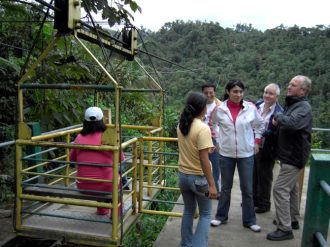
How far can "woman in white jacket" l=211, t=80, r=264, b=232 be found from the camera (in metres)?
3.65

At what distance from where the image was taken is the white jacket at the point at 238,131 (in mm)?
3643

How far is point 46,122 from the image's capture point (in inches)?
204

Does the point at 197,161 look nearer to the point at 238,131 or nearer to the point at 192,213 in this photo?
the point at 192,213

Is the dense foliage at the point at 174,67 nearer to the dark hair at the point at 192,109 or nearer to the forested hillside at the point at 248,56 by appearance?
the forested hillside at the point at 248,56

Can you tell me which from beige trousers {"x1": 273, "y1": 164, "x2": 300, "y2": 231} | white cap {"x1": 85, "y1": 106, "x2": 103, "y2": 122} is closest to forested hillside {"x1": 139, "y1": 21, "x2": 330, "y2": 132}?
beige trousers {"x1": 273, "y1": 164, "x2": 300, "y2": 231}

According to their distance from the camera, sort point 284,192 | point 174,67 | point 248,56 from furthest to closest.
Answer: point 248,56, point 174,67, point 284,192

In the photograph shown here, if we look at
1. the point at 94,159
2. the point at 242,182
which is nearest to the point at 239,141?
the point at 242,182

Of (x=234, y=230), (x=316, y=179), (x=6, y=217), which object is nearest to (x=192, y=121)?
(x=316, y=179)

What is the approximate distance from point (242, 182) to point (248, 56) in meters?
29.2

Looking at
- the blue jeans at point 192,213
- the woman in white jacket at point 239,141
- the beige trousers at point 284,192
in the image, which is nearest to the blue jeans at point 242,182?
the woman in white jacket at point 239,141

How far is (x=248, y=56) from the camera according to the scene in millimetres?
31453

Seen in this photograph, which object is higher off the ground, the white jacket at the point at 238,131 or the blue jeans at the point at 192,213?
the white jacket at the point at 238,131

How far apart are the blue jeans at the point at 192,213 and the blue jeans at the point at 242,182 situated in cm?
77

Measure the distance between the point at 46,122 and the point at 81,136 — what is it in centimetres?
218
